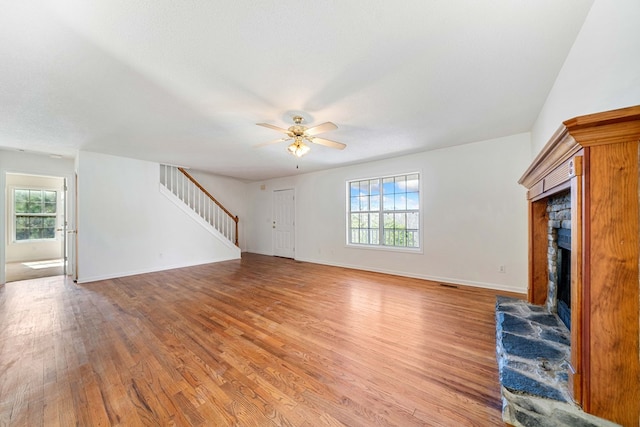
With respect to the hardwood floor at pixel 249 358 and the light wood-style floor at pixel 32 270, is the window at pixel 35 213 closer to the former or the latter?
the light wood-style floor at pixel 32 270

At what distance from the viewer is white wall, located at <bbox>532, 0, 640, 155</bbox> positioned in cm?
116

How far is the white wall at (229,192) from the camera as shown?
704 cm

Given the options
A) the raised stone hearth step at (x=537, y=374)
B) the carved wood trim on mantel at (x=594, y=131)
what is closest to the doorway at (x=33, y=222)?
the raised stone hearth step at (x=537, y=374)

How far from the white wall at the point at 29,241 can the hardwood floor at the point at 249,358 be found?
13.2 ft

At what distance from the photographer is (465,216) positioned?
4141 millimetres

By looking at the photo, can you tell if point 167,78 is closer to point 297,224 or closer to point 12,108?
point 12,108

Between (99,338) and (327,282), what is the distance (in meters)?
3.10

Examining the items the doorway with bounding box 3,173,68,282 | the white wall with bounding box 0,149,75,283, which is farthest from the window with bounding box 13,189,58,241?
the white wall with bounding box 0,149,75,283

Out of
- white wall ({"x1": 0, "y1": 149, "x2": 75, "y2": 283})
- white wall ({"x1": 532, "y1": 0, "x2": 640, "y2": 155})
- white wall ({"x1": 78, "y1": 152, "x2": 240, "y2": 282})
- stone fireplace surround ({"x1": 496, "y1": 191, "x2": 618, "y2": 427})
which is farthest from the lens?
white wall ({"x1": 78, "y1": 152, "x2": 240, "y2": 282})

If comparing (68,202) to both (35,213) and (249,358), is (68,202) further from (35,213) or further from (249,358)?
(249,358)

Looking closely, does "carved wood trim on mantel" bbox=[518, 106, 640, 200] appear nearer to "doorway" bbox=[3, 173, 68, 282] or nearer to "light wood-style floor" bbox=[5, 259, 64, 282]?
"light wood-style floor" bbox=[5, 259, 64, 282]

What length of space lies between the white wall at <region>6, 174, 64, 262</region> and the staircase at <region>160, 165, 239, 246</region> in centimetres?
340

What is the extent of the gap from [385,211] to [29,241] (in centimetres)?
964

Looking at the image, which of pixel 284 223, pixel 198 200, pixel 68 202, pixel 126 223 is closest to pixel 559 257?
pixel 284 223
